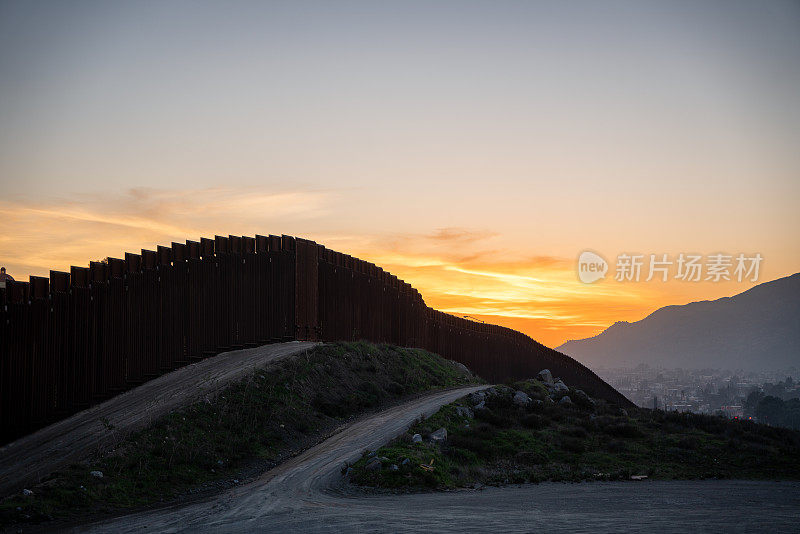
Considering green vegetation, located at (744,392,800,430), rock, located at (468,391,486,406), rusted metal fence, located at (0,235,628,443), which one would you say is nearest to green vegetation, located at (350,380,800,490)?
rock, located at (468,391,486,406)

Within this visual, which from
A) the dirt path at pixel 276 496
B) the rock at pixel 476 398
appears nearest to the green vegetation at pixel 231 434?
the dirt path at pixel 276 496

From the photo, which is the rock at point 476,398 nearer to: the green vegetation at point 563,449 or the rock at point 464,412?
the green vegetation at point 563,449

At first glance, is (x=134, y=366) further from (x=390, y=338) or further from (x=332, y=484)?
(x=390, y=338)

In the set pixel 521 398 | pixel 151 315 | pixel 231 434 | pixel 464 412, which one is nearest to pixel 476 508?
pixel 231 434

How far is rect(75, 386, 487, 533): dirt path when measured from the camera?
460 inches

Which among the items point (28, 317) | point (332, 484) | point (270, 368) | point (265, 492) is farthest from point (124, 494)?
point (28, 317)

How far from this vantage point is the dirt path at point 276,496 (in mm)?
11695

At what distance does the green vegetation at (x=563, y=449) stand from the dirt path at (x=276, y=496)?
825mm

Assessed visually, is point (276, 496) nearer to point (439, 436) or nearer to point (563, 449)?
point (439, 436)

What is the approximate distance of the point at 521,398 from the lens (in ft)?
74.2

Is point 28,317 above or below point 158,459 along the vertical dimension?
above

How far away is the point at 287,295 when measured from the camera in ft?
77.9

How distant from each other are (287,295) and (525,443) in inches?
378

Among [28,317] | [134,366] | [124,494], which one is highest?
[28,317]
